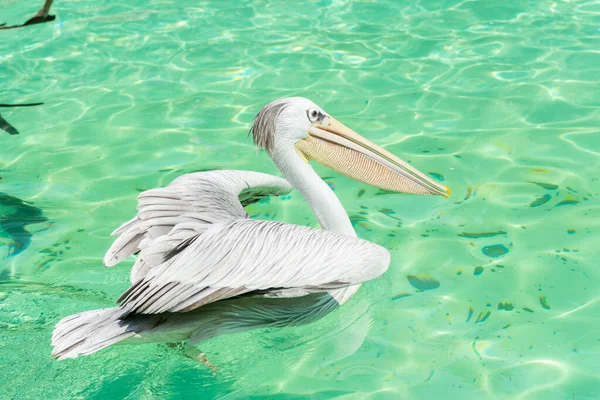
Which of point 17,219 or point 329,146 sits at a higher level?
point 329,146

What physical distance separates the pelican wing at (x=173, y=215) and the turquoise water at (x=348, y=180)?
405 millimetres

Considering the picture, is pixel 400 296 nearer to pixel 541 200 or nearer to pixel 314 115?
pixel 314 115

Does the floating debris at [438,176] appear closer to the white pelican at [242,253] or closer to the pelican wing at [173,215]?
the white pelican at [242,253]

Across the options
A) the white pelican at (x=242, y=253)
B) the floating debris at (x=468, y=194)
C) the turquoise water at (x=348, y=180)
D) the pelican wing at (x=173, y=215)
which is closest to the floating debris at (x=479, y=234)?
the turquoise water at (x=348, y=180)

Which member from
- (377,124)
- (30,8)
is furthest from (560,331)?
(30,8)

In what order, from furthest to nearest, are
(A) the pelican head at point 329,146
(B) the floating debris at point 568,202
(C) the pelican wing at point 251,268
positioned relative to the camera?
1. (B) the floating debris at point 568,202
2. (A) the pelican head at point 329,146
3. (C) the pelican wing at point 251,268

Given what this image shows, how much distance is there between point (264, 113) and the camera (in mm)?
3031

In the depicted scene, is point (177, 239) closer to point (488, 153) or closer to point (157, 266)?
point (157, 266)

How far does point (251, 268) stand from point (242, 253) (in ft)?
0.23

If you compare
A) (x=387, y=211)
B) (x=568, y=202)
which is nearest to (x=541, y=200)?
(x=568, y=202)

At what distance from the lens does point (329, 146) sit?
3.15m

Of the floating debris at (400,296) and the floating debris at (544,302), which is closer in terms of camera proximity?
the floating debris at (544,302)

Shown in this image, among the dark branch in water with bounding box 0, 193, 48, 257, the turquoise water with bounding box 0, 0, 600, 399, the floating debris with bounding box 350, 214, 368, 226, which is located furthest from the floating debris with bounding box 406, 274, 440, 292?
the dark branch in water with bounding box 0, 193, 48, 257

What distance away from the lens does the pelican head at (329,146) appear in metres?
3.05
